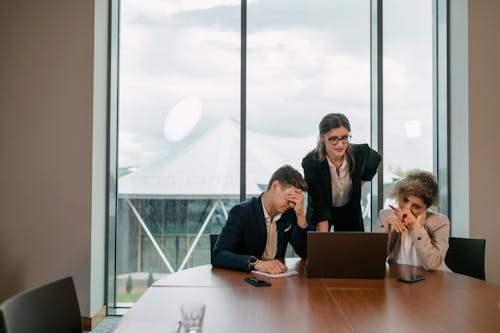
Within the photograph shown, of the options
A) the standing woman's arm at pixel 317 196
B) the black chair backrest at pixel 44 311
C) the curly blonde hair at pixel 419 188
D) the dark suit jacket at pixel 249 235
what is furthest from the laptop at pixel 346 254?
the black chair backrest at pixel 44 311

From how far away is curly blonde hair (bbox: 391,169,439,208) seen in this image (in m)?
2.55

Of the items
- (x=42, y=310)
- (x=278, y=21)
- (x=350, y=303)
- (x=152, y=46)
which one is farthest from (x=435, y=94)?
(x=42, y=310)

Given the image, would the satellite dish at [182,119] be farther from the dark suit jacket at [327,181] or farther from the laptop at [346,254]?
the laptop at [346,254]

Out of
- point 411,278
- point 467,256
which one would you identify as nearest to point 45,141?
point 411,278

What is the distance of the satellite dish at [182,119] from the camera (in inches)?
151

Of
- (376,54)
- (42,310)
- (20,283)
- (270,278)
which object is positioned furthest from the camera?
(376,54)

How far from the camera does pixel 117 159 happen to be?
387 centimetres

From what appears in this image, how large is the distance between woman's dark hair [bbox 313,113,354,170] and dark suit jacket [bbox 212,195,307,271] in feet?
1.50

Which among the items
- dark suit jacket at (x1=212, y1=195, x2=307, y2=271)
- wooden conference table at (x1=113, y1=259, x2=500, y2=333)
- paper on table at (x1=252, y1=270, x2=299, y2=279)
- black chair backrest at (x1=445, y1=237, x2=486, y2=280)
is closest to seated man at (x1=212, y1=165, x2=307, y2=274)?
dark suit jacket at (x1=212, y1=195, x2=307, y2=271)

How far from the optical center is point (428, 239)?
2.42 meters

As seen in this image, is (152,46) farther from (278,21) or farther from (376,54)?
(376,54)

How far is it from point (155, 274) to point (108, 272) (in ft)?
1.29

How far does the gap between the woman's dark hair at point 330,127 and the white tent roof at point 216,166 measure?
0.89m

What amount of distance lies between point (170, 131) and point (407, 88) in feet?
6.89
